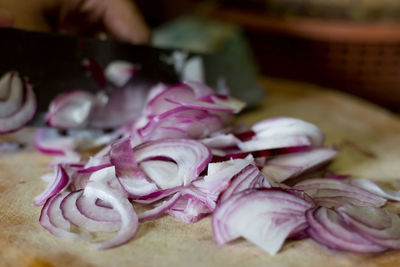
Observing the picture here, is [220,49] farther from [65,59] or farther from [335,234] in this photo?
[335,234]

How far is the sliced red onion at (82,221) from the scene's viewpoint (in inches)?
31.0

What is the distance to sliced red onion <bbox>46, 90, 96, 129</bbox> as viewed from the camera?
3.80 ft

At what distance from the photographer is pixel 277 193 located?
0.78m

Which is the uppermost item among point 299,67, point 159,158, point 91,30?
point 91,30

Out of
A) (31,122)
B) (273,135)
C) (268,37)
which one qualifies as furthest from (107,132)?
(268,37)

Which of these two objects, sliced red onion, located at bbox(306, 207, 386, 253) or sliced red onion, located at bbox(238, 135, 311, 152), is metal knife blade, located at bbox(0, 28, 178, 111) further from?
sliced red onion, located at bbox(306, 207, 386, 253)

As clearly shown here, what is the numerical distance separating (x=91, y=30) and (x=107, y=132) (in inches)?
13.7

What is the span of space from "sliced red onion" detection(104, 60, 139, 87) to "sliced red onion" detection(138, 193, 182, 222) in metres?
0.51

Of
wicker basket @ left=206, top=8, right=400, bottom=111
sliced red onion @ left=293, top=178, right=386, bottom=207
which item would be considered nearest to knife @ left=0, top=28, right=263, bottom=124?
sliced red onion @ left=293, top=178, right=386, bottom=207

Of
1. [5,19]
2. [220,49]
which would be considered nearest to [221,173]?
[5,19]

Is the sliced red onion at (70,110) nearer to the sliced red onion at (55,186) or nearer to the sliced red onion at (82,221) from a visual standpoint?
the sliced red onion at (55,186)

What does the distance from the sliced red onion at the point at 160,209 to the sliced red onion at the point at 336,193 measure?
0.25 metres

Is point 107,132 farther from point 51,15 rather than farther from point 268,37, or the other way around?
point 268,37

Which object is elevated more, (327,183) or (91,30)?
(91,30)
